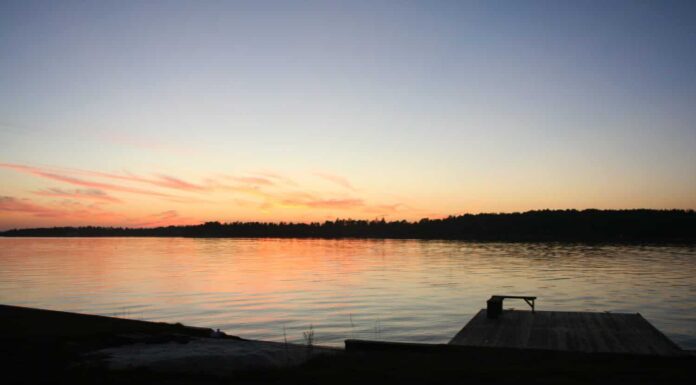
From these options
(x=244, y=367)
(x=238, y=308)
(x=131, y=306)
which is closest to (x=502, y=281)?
(x=238, y=308)

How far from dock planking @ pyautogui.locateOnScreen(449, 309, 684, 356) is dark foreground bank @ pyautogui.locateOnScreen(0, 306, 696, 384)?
202cm

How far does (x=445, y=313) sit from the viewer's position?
31.8 m

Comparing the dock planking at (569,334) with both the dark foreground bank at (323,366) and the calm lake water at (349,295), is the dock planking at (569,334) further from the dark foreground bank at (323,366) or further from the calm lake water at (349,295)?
the calm lake water at (349,295)

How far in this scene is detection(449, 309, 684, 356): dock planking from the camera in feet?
51.5

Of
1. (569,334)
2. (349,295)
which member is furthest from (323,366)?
(349,295)

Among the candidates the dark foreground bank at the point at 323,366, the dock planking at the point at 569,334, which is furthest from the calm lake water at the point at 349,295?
the dark foreground bank at the point at 323,366

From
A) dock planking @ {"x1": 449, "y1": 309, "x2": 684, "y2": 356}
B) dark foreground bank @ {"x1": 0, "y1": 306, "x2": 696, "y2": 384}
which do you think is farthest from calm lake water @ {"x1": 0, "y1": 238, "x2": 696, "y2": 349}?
dark foreground bank @ {"x1": 0, "y1": 306, "x2": 696, "y2": 384}

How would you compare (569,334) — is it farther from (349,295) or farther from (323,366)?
(349,295)

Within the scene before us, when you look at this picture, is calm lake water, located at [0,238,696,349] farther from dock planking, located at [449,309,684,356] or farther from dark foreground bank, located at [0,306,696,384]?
dark foreground bank, located at [0,306,696,384]

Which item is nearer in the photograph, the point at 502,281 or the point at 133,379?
the point at 133,379

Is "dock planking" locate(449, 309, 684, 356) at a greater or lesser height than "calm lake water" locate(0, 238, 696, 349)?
greater

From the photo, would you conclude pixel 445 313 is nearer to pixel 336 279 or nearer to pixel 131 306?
pixel 131 306

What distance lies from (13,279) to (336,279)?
3047 centimetres

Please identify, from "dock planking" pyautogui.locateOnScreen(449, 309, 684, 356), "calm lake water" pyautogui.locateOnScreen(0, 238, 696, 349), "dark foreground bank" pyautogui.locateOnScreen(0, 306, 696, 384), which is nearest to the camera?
"dark foreground bank" pyautogui.locateOnScreen(0, 306, 696, 384)
